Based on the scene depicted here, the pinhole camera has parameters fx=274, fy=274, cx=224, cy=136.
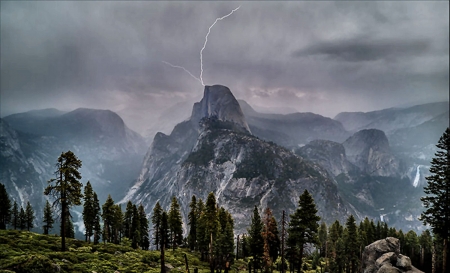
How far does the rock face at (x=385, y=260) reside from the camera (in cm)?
4234

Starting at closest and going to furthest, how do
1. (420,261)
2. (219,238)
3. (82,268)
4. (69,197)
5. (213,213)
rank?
(82,268) → (69,197) → (213,213) → (219,238) → (420,261)

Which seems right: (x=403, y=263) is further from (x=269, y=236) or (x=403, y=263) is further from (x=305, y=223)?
(x=269, y=236)

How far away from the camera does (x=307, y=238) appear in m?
43.0

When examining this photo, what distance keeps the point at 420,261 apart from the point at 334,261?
38212mm

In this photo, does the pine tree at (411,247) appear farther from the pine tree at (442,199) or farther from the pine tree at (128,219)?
the pine tree at (128,219)

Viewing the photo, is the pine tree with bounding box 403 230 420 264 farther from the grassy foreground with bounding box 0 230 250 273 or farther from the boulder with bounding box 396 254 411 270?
the grassy foreground with bounding box 0 230 250 273

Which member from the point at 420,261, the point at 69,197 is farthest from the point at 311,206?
the point at 420,261

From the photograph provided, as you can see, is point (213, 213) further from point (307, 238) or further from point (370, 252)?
point (370, 252)

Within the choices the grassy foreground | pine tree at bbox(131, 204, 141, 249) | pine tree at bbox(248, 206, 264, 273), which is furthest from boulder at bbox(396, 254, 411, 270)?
pine tree at bbox(131, 204, 141, 249)

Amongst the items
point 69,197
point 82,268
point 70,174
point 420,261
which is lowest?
point 420,261

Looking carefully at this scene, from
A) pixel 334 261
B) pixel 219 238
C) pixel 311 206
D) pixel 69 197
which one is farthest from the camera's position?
pixel 334 261

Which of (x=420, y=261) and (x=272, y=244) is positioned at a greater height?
(x=272, y=244)

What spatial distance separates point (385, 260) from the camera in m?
45.1

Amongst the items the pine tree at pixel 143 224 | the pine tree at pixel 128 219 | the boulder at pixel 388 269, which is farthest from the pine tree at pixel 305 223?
the pine tree at pixel 128 219
